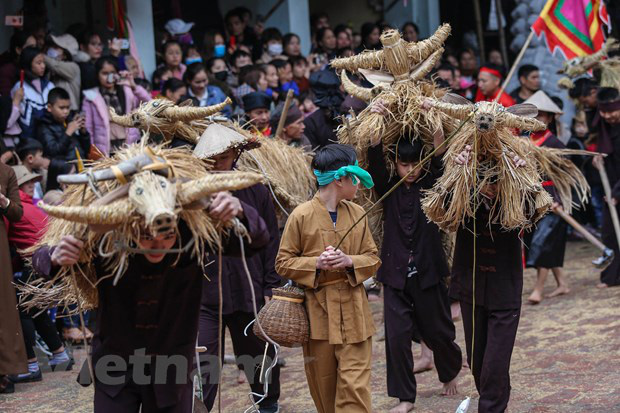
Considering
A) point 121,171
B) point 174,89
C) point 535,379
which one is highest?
point 174,89

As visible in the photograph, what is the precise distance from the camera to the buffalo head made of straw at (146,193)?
11.6ft

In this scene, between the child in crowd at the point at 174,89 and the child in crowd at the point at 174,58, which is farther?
the child in crowd at the point at 174,58

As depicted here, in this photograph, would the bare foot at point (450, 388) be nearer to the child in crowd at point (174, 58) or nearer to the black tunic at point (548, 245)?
the black tunic at point (548, 245)

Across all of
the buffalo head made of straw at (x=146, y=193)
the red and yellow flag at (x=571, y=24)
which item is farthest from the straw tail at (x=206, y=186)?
the red and yellow flag at (x=571, y=24)

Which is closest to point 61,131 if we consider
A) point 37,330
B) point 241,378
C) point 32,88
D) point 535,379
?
point 32,88

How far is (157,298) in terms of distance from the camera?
13.4 ft

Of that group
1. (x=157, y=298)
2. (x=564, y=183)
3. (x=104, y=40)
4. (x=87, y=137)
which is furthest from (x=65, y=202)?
(x=104, y=40)

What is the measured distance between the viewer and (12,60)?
941 cm

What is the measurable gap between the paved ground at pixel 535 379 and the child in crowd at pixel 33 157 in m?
1.59

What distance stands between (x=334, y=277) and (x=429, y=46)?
1818mm

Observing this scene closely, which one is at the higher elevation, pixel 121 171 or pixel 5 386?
pixel 121 171

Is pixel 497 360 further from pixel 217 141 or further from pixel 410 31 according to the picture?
pixel 410 31

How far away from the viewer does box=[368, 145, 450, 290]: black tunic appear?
20.3ft

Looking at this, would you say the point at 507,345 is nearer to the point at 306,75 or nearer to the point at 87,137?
the point at 87,137
